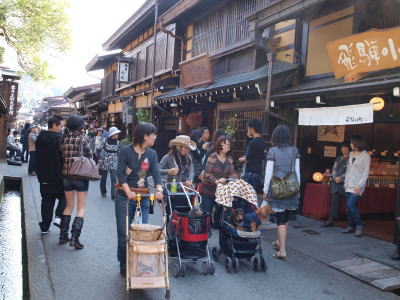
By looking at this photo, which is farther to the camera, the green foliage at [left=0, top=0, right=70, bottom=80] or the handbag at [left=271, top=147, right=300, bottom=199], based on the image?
the green foliage at [left=0, top=0, right=70, bottom=80]

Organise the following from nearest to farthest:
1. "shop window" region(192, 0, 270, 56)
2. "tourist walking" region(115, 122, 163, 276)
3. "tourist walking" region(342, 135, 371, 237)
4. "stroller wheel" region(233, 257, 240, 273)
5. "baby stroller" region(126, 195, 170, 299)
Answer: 1. "baby stroller" region(126, 195, 170, 299)
2. "tourist walking" region(115, 122, 163, 276)
3. "stroller wheel" region(233, 257, 240, 273)
4. "tourist walking" region(342, 135, 371, 237)
5. "shop window" region(192, 0, 270, 56)

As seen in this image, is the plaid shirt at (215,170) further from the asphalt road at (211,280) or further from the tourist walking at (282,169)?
the asphalt road at (211,280)

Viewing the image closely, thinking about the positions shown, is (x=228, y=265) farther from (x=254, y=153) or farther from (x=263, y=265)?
(x=254, y=153)

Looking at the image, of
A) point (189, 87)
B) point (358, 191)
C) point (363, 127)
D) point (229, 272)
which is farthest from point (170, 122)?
point (229, 272)

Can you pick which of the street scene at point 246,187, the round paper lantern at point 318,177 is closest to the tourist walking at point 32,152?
the street scene at point 246,187

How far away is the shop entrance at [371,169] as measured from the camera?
8.65m

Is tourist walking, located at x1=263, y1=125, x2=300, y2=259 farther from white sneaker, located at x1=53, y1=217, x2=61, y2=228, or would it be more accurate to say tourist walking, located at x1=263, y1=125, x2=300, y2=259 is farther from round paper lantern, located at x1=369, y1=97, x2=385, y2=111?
white sneaker, located at x1=53, y1=217, x2=61, y2=228

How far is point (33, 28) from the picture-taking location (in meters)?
18.6

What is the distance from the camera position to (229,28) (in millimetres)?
11852

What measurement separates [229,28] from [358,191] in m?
7.04

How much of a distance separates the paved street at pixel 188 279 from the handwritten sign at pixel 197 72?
22.9 ft

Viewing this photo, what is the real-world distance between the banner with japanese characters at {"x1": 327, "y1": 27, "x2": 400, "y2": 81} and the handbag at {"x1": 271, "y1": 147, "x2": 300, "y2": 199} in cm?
238

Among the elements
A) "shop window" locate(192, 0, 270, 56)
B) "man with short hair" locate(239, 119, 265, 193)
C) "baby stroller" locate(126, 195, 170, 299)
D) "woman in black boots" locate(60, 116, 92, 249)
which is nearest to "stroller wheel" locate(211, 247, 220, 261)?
"baby stroller" locate(126, 195, 170, 299)

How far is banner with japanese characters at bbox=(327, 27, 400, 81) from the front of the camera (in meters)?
6.02
